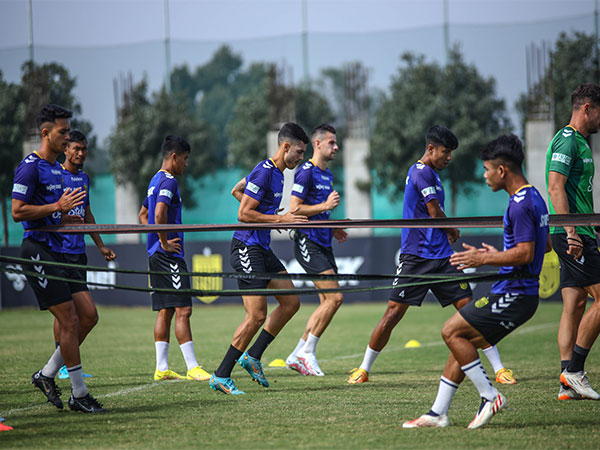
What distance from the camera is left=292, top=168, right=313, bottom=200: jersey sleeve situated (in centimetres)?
898

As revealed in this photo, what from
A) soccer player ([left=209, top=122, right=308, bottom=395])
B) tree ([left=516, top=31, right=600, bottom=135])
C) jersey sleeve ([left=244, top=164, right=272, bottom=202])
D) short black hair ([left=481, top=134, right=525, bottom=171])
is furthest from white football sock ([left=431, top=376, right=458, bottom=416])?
tree ([left=516, top=31, right=600, bottom=135])

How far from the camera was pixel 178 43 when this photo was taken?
39.4 meters

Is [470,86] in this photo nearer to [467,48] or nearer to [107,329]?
[467,48]

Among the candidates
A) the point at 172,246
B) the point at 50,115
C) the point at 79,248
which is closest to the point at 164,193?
the point at 172,246

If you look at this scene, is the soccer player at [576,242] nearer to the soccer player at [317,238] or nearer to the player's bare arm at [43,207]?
the soccer player at [317,238]

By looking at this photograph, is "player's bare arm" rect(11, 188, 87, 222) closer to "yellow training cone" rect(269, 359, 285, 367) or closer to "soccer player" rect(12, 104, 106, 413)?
"soccer player" rect(12, 104, 106, 413)

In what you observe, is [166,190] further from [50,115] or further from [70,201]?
[70,201]

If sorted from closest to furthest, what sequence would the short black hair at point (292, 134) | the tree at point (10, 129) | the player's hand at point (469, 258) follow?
the player's hand at point (469, 258)
the short black hair at point (292, 134)
the tree at point (10, 129)

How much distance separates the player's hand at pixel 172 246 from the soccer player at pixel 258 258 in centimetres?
85

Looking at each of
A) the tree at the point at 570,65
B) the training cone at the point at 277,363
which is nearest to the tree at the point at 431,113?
the tree at the point at 570,65

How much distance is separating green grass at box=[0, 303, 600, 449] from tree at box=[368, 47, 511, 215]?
92.3ft

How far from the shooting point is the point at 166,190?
8.49 m

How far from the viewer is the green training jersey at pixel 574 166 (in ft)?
23.5

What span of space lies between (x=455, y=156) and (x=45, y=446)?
3392 centimetres
